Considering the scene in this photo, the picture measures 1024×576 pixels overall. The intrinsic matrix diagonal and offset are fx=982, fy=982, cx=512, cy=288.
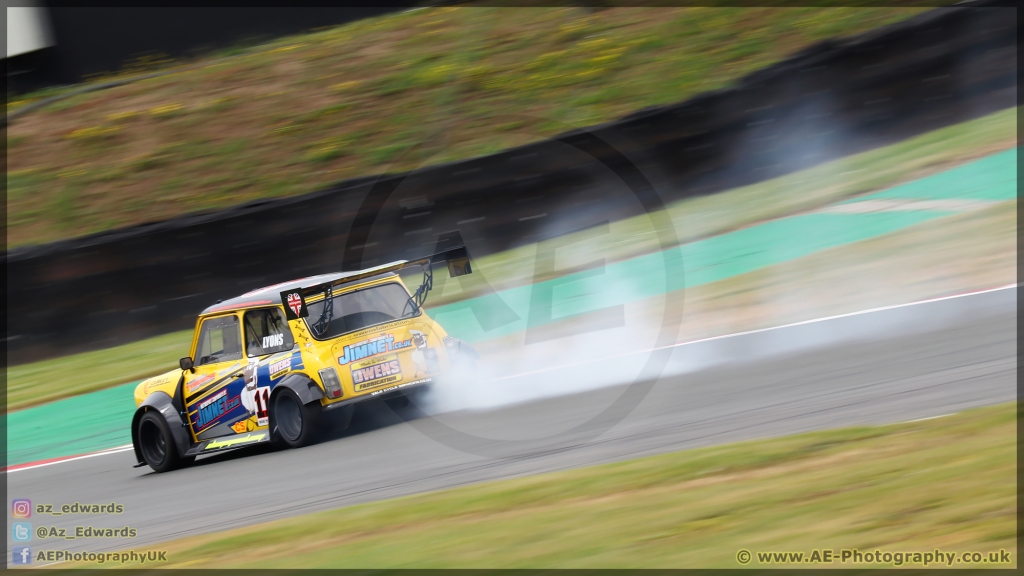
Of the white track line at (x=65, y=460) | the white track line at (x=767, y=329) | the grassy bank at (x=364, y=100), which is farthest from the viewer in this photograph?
the grassy bank at (x=364, y=100)

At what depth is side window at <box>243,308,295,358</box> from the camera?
26.1 feet

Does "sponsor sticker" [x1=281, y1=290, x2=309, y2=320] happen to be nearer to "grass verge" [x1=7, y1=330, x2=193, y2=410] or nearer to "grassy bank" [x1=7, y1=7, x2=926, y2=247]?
"grass verge" [x1=7, y1=330, x2=193, y2=410]

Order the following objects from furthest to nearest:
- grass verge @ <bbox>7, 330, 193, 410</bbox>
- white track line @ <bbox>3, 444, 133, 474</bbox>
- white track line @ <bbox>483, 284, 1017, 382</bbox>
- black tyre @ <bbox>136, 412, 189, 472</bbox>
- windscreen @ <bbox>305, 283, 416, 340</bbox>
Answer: grass verge @ <bbox>7, 330, 193, 410</bbox>
white track line @ <bbox>3, 444, 133, 474</bbox>
white track line @ <bbox>483, 284, 1017, 382</bbox>
black tyre @ <bbox>136, 412, 189, 472</bbox>
windscreen @ <bbox>305, 283, 416, 340</bbox>

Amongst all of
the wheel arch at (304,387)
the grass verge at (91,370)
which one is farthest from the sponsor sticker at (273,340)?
the grass verge at (91,370)

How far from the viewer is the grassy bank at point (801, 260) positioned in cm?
946

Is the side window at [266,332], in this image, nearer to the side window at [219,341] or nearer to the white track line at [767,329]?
the side window at [219,341]

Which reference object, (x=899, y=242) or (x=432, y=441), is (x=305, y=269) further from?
(x=899, y=242)

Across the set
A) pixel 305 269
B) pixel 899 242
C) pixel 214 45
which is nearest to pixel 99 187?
pixel 214 45

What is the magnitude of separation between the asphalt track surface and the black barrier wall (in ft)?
13.5

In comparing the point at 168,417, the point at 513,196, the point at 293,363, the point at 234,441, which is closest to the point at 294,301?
the point at 293,363

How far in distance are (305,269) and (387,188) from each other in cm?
162

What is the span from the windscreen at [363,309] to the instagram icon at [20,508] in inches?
98.3

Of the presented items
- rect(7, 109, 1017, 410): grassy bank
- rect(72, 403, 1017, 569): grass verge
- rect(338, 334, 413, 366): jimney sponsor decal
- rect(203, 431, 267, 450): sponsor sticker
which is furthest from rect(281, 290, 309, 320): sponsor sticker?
rect(7, 109, 1017, 410): grassy bank

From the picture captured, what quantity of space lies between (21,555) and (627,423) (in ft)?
13.1
